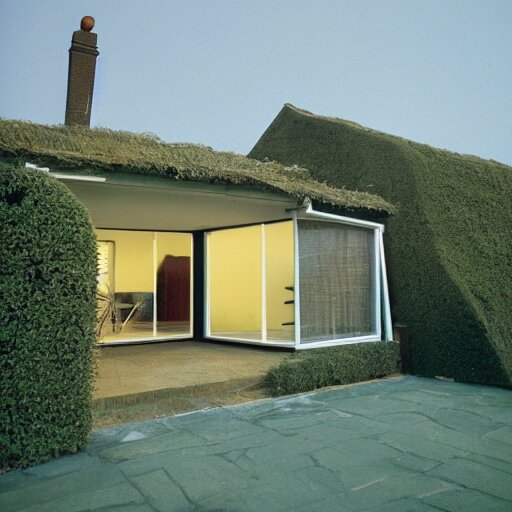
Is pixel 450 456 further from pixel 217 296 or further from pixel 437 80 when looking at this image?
pixel 437 80

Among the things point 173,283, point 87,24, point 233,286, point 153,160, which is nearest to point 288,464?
point 153,160

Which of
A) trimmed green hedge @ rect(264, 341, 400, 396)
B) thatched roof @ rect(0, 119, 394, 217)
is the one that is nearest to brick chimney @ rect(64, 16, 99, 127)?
thatched roof @ rect(0, 119, 394, 217)

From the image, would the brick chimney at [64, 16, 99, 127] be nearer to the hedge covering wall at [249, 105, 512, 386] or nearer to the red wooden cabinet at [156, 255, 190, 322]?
the red wooden cabinet at [156, 255, 190, 322]

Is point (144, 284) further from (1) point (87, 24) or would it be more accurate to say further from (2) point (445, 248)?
(2) point (445, 248)

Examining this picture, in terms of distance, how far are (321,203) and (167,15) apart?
1718 cm

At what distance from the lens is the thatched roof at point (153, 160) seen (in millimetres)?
5820

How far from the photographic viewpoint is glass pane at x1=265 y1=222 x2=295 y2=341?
10148mm

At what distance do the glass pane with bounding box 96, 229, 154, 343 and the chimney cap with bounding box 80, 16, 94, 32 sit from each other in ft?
14.5

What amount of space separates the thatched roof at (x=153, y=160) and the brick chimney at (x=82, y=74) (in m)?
1.09

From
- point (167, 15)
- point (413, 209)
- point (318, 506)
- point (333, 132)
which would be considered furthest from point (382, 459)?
point (167, 15)

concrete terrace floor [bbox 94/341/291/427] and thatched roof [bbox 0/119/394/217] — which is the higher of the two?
thatched roof [bbox 0/119/394/217]

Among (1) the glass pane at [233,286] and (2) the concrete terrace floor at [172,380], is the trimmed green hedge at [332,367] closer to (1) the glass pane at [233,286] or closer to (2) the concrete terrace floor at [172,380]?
(2) the concrete terrace floor at [172,380]

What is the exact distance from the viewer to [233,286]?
37.5ft

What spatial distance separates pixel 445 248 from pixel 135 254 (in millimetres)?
6441
